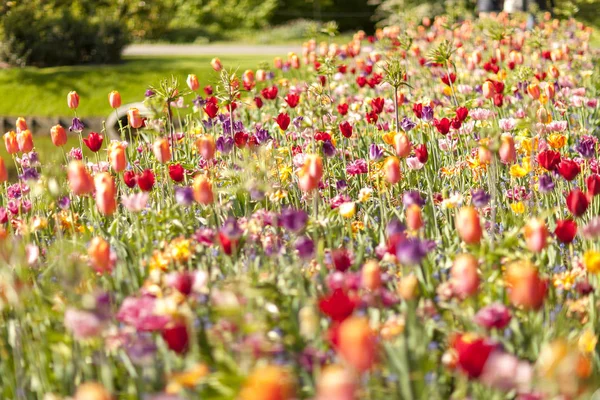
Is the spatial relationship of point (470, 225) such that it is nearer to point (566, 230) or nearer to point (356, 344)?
point (566, 230)

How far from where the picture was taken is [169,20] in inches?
1090

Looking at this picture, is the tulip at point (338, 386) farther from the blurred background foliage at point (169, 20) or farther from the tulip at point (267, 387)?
the blurred background foliage at point (169, 20)

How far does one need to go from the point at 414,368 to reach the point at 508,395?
39 centimetres

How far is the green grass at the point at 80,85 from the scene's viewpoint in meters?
13.3

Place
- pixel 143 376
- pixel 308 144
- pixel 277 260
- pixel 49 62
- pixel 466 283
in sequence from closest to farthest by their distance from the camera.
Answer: pixel 466 283
pixel 143 376
pixel 277 260
pixel 308 144
pixel 49 62

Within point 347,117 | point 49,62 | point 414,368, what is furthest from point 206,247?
point 49,62

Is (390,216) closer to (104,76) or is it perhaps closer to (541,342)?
(541,342)

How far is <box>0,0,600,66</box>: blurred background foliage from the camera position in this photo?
651 inches

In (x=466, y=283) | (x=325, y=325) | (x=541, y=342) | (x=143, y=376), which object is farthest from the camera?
(x=325, y=325)

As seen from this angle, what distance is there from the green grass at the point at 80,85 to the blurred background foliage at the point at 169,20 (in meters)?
1.37

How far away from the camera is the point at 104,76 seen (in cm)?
1449

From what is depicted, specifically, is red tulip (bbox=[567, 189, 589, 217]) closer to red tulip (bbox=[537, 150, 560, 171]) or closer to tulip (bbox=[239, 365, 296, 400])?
red tulip (bbox=[537, 150, 560, 171])

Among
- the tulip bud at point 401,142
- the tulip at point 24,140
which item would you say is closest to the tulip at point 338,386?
the tulip bud at point 401,142

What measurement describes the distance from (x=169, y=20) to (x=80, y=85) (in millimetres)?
14126
